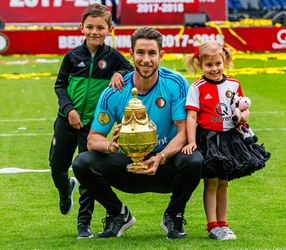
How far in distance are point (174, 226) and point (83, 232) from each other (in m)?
0.77

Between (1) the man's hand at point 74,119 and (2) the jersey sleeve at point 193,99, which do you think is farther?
(1) the man's hand at point 74,119

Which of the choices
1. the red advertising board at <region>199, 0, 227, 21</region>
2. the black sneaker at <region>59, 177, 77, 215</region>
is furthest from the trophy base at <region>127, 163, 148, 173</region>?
the red advertising board at <region>199, 0, 227, 21</region>

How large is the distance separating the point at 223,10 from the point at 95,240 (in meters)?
33.3

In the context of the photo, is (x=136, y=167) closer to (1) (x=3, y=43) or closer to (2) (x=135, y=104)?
(2) (x=135, y=104)

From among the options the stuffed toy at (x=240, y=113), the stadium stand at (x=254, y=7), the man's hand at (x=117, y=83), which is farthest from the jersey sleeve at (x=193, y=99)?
the stadium stand at (x=254, y=7)

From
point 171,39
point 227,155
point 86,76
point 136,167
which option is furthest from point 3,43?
point 136,167

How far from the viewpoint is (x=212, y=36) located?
34031 mm

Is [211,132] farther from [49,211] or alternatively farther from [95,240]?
[49,211]

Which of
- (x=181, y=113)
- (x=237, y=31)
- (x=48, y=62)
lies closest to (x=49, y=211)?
(x=181, y=113)

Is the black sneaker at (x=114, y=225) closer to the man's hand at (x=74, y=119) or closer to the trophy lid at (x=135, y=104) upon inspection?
the man's hand at (x=74, y=119)

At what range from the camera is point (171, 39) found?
3409cm

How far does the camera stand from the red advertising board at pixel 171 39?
34062mm

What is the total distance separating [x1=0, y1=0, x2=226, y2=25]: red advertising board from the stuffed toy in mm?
30503

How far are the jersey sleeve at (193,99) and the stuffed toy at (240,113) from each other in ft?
0.87
